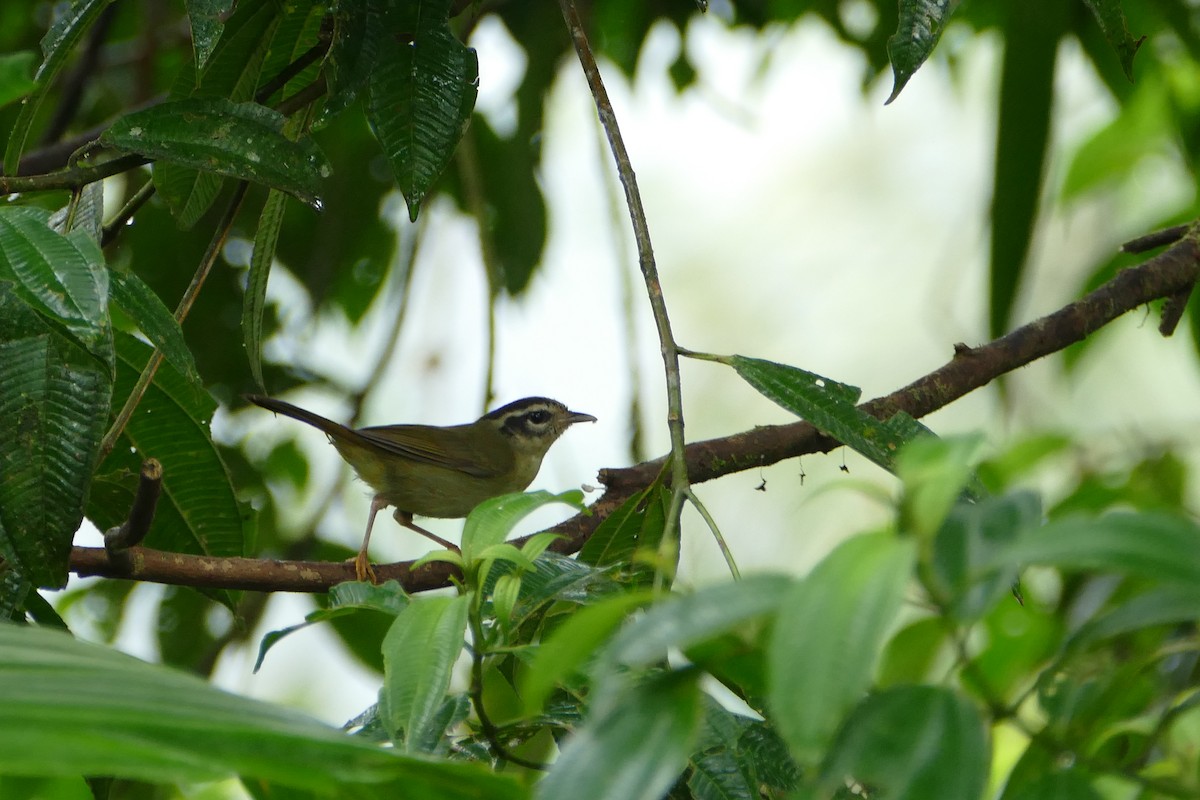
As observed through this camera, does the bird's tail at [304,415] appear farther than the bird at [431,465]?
No

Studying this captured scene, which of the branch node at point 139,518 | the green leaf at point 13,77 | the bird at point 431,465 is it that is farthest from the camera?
the bird at point 431,465

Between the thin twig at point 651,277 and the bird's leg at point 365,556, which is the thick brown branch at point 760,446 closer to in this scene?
the bird's leg at point 365,556

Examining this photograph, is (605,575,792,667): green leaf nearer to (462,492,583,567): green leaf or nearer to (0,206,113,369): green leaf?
(462,492,583,567): green leaf

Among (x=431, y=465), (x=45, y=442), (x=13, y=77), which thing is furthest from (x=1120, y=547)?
(x=431, y=465)

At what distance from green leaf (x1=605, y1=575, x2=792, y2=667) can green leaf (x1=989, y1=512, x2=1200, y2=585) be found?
176 millimetres

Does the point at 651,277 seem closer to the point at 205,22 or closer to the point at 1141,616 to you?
the point at 205,22

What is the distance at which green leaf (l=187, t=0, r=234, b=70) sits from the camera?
79.6 inches

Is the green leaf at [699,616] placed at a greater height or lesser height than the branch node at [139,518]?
lesser

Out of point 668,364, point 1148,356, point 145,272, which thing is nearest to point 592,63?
point 668,364

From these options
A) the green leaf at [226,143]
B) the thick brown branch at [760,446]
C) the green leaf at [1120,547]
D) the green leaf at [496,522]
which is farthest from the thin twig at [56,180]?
the green leaf at [1120,547]

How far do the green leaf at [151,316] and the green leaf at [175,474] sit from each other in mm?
870

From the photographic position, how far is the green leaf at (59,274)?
155cm

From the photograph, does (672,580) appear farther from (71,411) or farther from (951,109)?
(951,109)

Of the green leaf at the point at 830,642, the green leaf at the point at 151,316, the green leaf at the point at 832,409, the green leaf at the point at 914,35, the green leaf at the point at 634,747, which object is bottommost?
the green leaf at the point at 634,747
